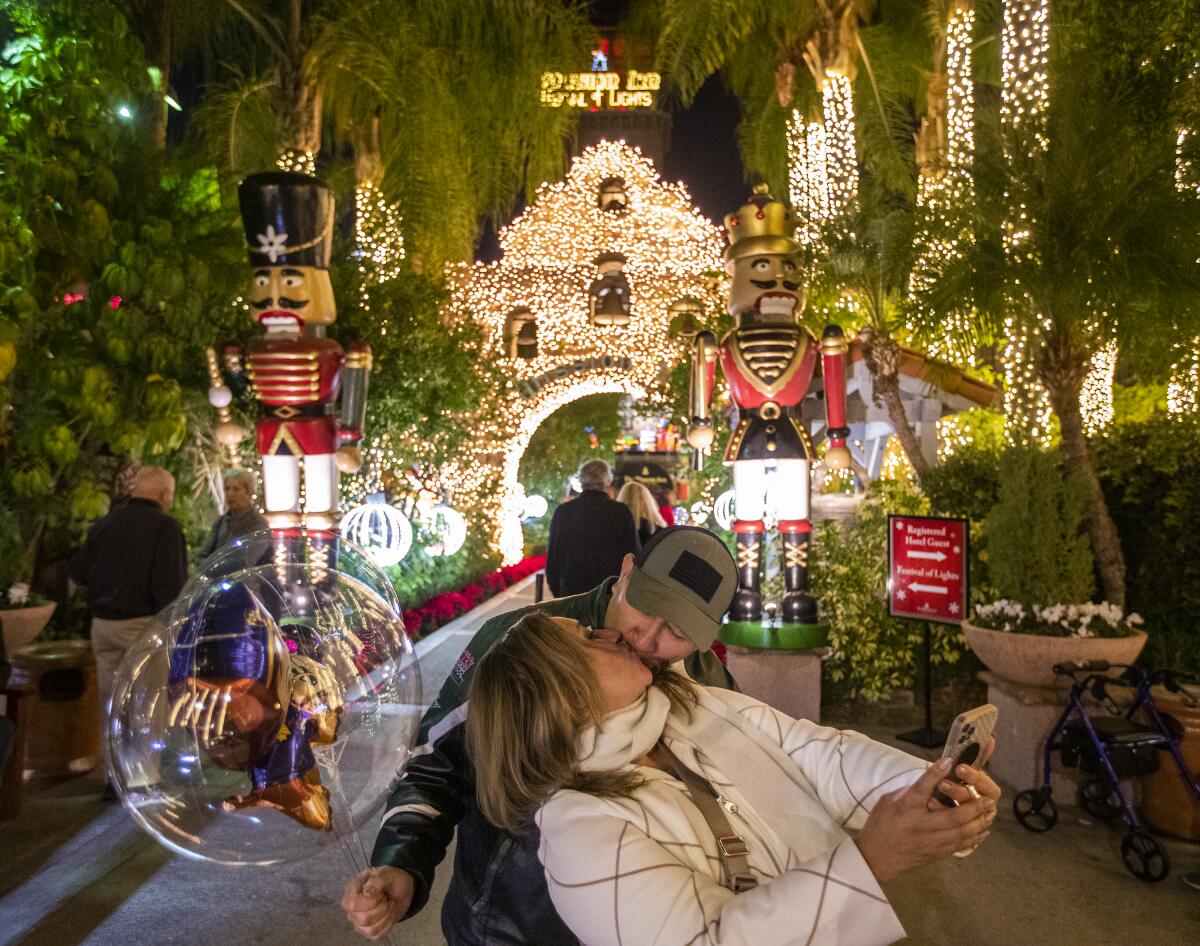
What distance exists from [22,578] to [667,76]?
28.4 ft

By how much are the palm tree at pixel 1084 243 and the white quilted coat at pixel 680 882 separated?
523cm

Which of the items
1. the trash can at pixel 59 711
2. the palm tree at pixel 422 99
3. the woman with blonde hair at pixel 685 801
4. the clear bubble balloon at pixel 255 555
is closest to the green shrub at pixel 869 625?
the trash can at pixel 59 711

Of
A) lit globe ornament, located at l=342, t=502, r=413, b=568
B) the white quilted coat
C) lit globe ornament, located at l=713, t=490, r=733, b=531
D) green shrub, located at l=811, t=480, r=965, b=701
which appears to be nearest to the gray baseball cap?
the white quilted coat

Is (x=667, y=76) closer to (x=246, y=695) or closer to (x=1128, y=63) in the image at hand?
(x=1128, y=63)

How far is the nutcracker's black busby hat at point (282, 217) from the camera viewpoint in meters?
7.24

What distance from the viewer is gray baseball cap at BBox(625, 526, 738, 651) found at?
6.01ft

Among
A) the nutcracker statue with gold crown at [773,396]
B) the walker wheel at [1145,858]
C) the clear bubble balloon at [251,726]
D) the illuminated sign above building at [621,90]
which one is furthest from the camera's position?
the illuminated sign above building at [621,90]

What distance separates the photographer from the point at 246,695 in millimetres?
1714

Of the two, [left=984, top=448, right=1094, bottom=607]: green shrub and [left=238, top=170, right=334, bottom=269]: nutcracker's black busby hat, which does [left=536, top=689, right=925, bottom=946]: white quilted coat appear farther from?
[left=238, top=170, right=334, bottom=269]: nutcracker's black busby hat

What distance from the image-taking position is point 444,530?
1230cm

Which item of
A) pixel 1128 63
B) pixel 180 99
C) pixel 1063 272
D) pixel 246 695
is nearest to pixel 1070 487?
pixel 1063 272

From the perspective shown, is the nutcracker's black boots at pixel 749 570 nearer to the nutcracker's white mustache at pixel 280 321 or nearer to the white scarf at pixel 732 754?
the nutcracker's white mustache at pixel 280 321

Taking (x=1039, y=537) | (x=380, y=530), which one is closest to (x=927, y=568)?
(x=1039, y=537)

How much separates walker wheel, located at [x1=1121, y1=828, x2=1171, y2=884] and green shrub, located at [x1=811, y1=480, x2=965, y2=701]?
8.42 feet
